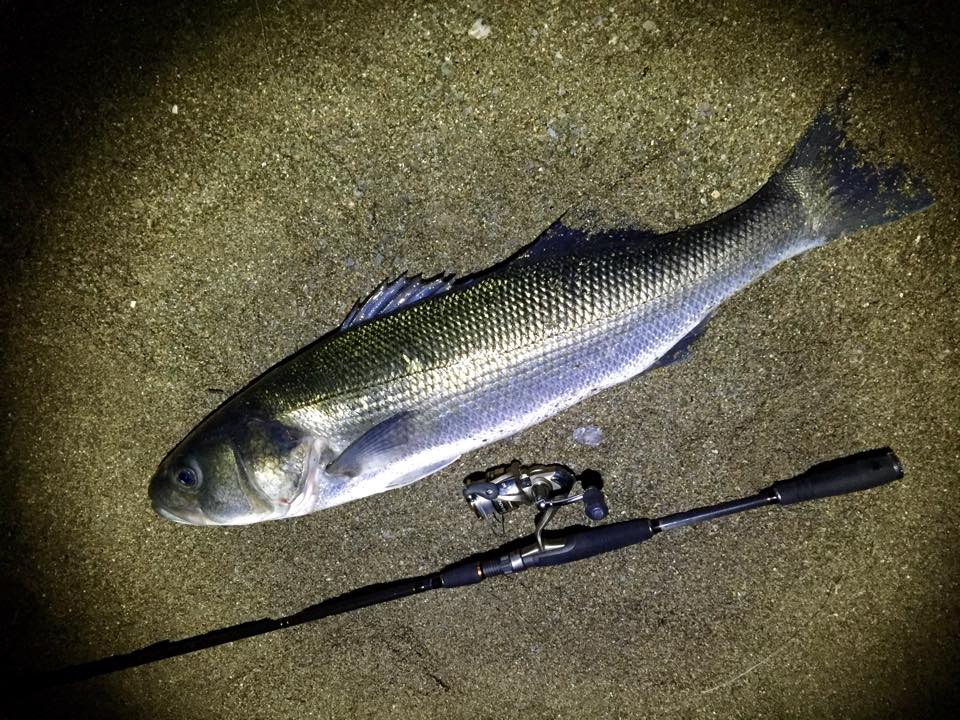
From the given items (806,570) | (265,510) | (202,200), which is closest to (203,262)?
(202,200)

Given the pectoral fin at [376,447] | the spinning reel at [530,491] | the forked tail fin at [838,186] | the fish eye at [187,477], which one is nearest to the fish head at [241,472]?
the fish eye at [187,477]

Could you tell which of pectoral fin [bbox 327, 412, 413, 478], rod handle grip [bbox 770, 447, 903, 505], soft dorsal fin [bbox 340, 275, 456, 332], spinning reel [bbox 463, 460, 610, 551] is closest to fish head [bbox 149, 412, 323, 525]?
pectoral fin [bbox 327, 412, 413, 478]

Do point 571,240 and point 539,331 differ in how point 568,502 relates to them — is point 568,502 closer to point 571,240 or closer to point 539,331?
point 539,331

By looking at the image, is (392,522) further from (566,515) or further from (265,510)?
(566,515)

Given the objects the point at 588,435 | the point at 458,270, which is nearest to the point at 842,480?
the point at 588,435

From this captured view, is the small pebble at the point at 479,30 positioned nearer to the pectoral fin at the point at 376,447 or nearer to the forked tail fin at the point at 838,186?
the forked tail fin at the point at 838,186

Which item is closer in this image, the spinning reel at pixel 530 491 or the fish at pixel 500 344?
the fish at pixel 500 344

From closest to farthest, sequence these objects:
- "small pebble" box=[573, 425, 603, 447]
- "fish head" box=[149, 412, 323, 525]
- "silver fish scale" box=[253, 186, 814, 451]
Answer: "silver fish scale" box=[253, 186, 814, 451]
"fish head" box=[149, 412, 323, 525]
"small pebble" box=[573, 425, 603, 447]

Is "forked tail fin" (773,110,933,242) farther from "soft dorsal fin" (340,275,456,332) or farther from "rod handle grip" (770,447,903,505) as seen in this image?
"soft dorsal fin" (340,275,456,332)
